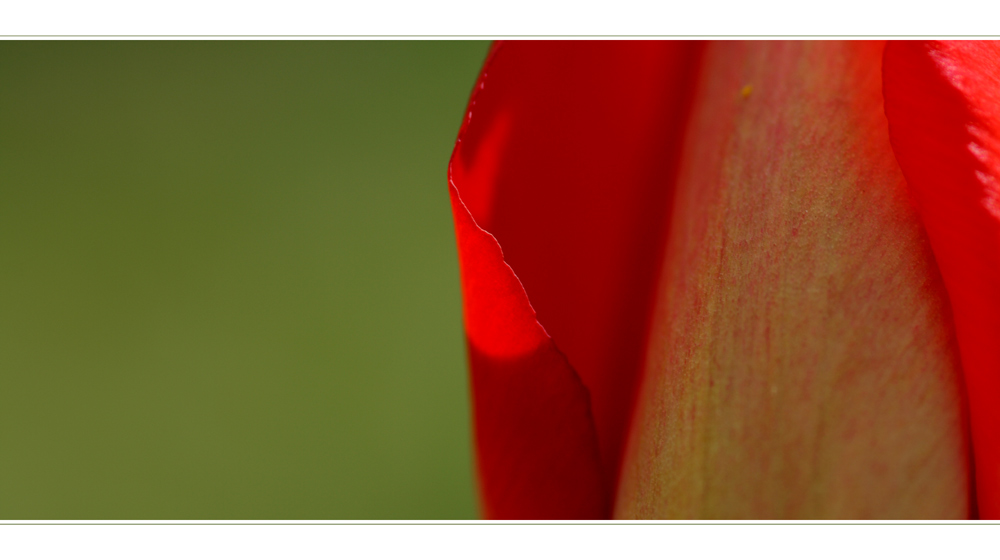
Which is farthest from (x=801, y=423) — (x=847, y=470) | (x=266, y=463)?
(x=266, y=463)

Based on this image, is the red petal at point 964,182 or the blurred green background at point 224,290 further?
the blurred green background at point 224,290

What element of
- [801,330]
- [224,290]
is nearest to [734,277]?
[801,330]

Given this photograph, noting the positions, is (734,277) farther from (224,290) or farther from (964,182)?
(224,290)

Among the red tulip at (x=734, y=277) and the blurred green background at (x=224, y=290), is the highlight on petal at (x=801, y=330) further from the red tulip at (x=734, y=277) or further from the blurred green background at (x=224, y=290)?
the blurred green background at (x=224, y=290)

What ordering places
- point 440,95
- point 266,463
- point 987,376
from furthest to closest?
point 440,95 → point 266,463 → point 987,376

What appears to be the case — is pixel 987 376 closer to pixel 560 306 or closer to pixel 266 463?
pixel 560 306

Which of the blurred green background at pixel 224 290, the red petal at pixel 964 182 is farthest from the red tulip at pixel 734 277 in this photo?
the blurred green background at pixel 224 290
